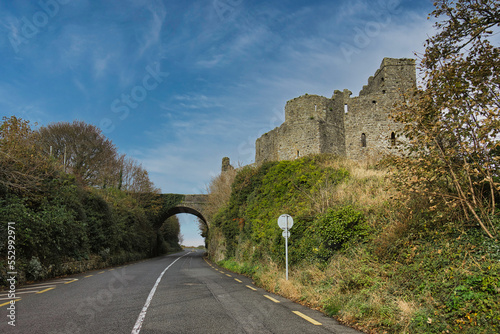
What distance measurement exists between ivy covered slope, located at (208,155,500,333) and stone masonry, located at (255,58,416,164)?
12.7 metres

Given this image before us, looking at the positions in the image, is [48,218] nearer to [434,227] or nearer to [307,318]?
→ [307,318]

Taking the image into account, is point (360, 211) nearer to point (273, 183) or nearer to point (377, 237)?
point (377, 237)

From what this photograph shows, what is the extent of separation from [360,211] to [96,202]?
1885cm

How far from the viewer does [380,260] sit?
26.9 ft

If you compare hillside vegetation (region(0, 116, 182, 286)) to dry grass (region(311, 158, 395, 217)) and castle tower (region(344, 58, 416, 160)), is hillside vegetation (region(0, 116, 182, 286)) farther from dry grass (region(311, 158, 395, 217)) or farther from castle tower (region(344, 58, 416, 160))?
castle tower (region(344, 58, 416, 160))

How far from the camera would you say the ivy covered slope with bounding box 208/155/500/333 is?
17.0ft

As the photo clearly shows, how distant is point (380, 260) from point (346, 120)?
2391cm

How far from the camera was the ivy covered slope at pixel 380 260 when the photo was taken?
204 inches

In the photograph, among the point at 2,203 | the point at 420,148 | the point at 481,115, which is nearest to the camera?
the point at 481,115

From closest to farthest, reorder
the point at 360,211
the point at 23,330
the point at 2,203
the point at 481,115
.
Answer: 1. the point at 23,330
2. the point at 481,115
3. the point at 360,211
4. the point at 2,203

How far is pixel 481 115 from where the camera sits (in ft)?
21.7

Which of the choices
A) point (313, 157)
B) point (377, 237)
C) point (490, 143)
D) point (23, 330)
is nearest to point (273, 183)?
point (313, 157)

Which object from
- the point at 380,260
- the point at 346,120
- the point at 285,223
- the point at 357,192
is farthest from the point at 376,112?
the point at 380,260

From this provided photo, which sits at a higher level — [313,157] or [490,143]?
[313,157]
